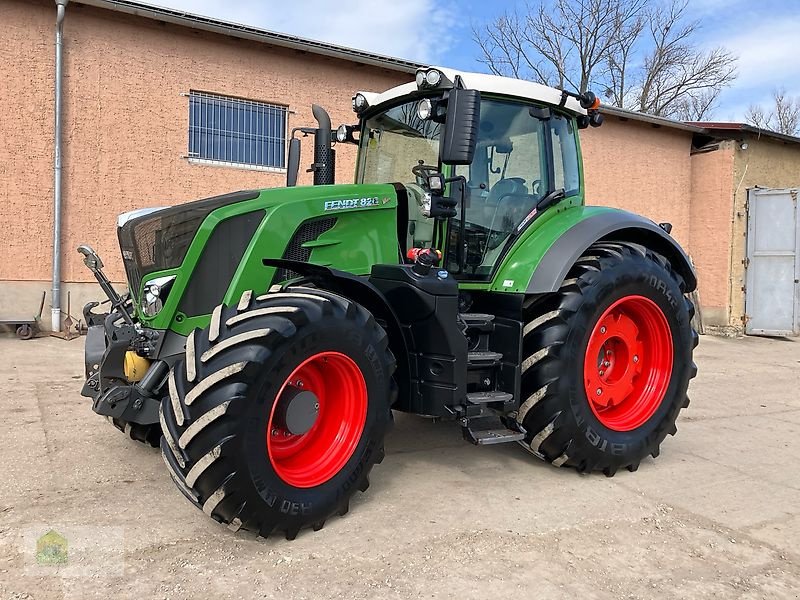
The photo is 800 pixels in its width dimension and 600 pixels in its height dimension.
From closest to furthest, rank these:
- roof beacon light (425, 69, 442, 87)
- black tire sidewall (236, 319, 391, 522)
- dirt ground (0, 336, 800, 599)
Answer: dirt ground (0, 336, 800, 599), black tire sidewall (236, 319, 391, 522), roof beacon light (425, 69, 442, 87)

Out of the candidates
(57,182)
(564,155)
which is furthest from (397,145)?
(57,182)

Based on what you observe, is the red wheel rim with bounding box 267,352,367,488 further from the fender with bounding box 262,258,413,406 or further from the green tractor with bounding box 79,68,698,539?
the fender with bounding box 262,258,413,406

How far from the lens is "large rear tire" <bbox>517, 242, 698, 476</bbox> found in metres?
3.95

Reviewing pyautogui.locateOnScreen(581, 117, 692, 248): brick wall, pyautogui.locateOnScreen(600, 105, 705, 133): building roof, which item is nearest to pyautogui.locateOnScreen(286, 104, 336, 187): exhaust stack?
pyautogui.locateOnScreen(600, 105, 705, 133): building roof

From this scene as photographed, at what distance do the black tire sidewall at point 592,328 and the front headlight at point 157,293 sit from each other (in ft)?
7.25

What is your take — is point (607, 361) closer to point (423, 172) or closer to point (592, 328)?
point (592, 328)

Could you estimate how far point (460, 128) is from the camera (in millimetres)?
3463

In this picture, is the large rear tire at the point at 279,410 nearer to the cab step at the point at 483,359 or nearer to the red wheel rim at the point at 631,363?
the cab step at the point at 483,359

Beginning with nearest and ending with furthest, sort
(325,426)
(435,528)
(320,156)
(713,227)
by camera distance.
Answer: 1. (435,528)
2. (325,426)
3. (320,156)
4. (713,227)

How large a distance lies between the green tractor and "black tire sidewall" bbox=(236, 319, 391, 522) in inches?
0.4

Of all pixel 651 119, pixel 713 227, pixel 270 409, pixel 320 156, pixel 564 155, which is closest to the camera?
pixel 270 409

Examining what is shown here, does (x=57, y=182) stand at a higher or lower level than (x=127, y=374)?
higher

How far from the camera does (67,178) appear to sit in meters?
9.02

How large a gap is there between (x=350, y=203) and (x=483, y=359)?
3.81 ft
